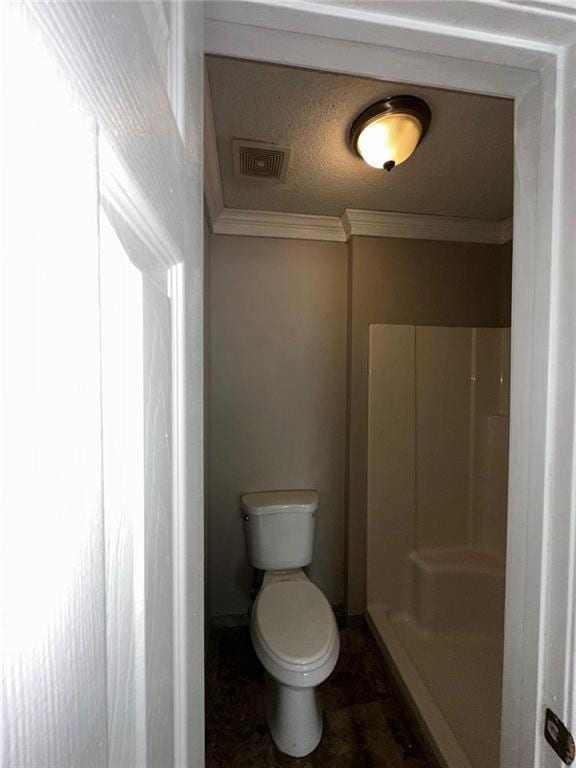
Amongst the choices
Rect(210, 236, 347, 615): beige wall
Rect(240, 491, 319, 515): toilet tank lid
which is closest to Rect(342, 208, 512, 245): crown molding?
Rect(210, 236, 347, 615): beige wall

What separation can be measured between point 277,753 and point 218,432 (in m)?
1.32

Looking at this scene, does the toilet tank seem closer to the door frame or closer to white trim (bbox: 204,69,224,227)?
the door frame

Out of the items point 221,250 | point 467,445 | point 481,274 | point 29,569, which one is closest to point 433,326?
point 481,274

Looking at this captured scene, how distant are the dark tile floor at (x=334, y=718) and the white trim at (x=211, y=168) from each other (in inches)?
85.1

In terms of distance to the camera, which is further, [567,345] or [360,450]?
[360,450]

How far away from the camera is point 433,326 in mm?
2070

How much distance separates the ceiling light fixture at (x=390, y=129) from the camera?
114 cm

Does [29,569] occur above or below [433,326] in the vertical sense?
below

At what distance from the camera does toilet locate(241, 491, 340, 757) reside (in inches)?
52.5

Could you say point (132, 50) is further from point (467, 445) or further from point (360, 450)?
point (467, 445)

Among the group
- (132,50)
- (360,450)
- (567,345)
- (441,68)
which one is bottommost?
(360,450)

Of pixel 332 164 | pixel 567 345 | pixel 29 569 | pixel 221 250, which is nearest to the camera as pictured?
pixel 29 569

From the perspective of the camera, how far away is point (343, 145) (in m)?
1.37

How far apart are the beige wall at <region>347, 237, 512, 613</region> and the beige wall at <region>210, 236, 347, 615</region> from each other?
0.36 ft
